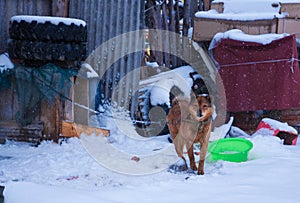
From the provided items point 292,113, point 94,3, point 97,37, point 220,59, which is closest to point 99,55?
point 97,37

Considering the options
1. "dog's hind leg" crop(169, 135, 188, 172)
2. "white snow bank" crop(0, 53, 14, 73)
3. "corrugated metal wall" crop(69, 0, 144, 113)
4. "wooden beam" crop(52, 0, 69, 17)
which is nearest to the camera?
"dog's hind leg" crop(169, 135, 188, 172)

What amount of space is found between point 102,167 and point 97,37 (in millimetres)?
3419

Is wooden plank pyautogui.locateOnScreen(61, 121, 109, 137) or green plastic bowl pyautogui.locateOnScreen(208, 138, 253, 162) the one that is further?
wooden plank pyautogui.locateOnScreen(61, 121, 109, 137)

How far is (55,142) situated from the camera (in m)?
5.57

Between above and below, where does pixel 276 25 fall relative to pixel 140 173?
above

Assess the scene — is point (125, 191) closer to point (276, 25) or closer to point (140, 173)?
point (140, 173)

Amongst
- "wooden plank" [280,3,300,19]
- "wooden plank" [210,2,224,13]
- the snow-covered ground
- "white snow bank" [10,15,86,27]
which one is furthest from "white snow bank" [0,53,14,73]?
"wooden plank" [280,3,300,19]

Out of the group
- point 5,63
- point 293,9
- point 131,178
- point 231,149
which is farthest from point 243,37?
point 131,178

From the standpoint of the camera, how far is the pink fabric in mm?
7461

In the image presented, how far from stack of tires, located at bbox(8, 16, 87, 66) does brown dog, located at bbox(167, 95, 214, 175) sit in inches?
81.7

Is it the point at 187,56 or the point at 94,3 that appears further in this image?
the point at 187,56

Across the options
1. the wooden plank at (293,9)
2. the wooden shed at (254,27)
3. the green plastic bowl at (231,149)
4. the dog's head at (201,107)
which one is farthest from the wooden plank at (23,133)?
the wooden plank at (293,9)

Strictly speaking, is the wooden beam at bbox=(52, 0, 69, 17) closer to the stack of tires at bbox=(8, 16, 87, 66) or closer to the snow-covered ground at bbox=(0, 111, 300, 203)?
the stack of tires at bbox=(8, 16, 87, 66)

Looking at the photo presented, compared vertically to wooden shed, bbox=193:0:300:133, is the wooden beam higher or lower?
higher
